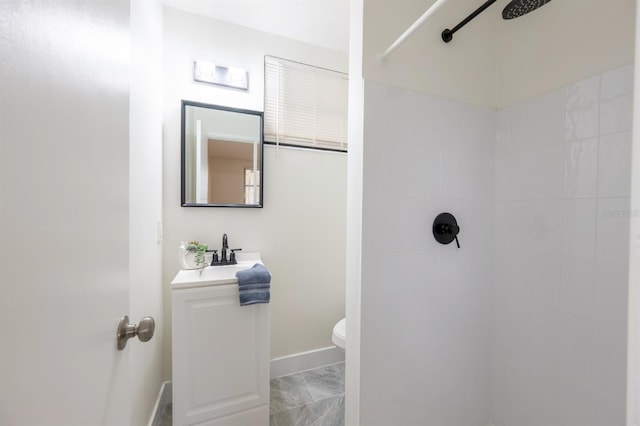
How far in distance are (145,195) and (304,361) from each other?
1.60m

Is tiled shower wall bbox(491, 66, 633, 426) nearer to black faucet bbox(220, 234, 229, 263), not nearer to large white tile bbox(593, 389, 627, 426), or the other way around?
large white tile bbox(593, 389, 627, 426)

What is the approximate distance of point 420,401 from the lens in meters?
1.14

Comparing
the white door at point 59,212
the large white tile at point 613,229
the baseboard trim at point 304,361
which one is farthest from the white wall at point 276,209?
the large white tile at point 613,229

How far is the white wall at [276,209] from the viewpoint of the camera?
1.59m

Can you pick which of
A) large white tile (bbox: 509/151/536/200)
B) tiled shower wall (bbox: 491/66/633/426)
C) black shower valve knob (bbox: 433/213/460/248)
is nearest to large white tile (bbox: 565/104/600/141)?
tiled shower wall (bbox: 491/66/633/426)

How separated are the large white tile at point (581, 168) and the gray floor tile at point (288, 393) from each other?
183cm

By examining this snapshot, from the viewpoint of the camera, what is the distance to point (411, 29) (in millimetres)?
885

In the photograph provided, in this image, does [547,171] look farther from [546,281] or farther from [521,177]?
[546,281]

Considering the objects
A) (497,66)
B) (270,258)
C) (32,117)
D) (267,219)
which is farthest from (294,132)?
(32,117)

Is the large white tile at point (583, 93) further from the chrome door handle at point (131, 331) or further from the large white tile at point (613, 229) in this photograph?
the chrome door handle at point (131, 331)

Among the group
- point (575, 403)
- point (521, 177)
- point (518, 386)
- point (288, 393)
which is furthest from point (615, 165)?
point (288, 393)

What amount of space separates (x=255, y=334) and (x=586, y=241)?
1581mm

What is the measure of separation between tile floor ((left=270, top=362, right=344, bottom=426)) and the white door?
127cm

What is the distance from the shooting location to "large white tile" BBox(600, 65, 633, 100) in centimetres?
85
